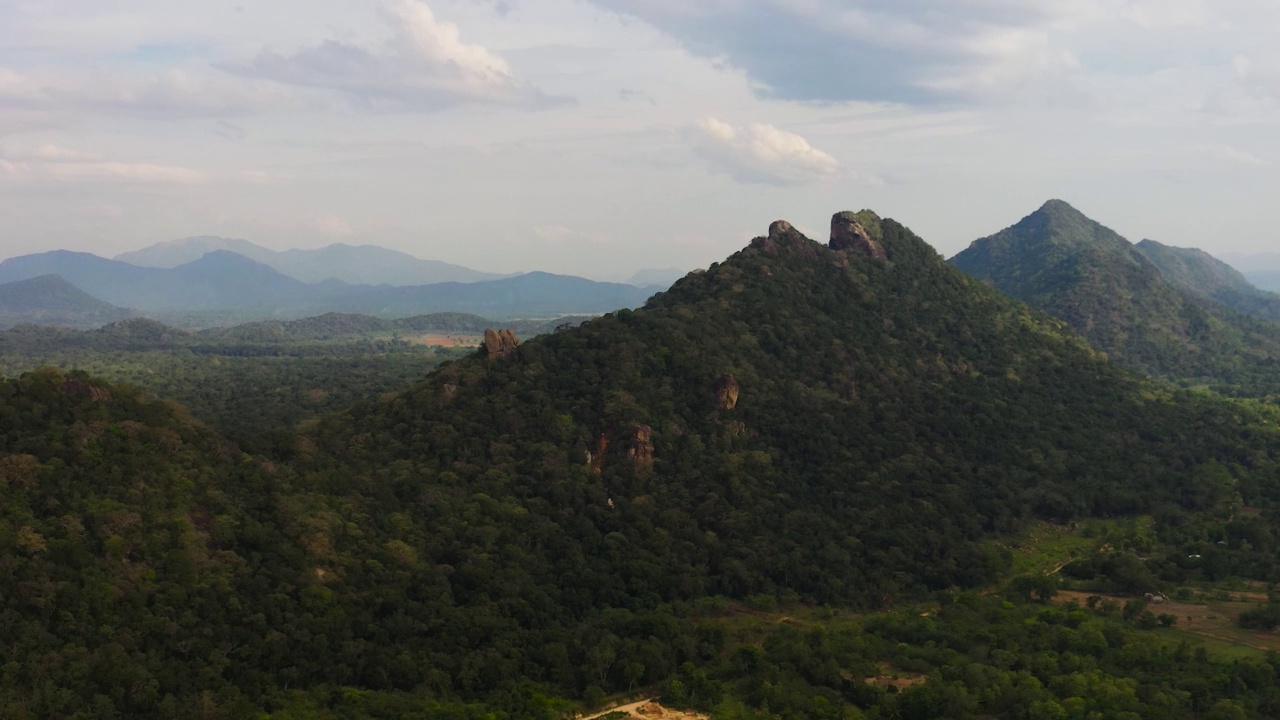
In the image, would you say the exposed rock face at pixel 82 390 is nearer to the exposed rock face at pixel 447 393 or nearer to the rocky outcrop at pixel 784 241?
the exposed rock face at pixel 447 393

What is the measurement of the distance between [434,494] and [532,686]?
17.7 m

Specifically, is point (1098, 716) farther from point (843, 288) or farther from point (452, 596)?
point (843, 288)

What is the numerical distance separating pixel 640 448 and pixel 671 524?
255 inches

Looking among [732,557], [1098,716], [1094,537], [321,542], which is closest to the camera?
[1098,716]

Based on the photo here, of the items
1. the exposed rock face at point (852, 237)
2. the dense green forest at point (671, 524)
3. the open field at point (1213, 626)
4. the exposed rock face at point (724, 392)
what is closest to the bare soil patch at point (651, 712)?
the dense green forest at point (671, 524)

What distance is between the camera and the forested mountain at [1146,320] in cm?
12825

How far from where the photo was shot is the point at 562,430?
62000mm

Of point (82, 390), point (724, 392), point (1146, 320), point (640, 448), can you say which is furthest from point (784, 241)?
point (1146, 320)

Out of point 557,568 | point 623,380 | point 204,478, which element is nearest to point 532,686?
point 557,568

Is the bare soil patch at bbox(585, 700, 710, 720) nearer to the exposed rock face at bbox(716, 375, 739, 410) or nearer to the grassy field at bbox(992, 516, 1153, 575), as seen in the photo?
the grassy field at bbox(992, 516, 1153, 575)

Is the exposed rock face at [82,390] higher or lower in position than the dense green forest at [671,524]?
higher

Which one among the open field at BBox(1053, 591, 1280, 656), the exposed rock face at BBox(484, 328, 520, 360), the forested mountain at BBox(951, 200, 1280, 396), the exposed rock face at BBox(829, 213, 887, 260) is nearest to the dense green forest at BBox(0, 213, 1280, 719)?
the exposed rock face at BBox(484, 328, 520, 360)

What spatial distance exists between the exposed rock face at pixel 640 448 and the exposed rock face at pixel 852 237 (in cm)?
3806

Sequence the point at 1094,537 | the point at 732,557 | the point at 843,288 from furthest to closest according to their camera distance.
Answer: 1. the point at 843,288
2. the point at 1094,537
3. the point at 732,557
